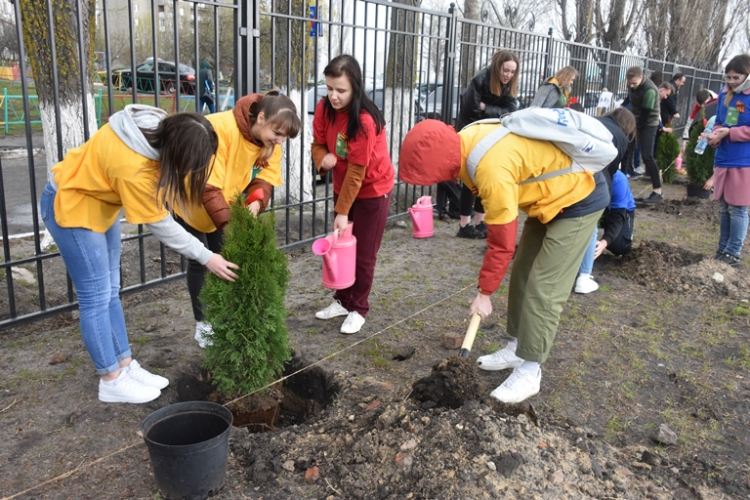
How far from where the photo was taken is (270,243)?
9.37ft

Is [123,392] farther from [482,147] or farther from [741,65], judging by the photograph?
[741,65]

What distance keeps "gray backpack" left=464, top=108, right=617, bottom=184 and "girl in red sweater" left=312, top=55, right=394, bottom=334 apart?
38.5 inches

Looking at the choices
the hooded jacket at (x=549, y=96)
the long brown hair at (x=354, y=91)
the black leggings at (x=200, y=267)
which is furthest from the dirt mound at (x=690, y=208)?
the black leggings at (x=200, y=267)

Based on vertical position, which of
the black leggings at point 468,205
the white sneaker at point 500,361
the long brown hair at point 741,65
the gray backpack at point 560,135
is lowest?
the white sneaker at point 500,361

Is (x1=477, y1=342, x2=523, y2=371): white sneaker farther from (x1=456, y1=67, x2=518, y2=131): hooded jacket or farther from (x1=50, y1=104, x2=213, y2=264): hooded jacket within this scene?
(x1=456, y1=67, x2=518, y2=131): hooded jacket

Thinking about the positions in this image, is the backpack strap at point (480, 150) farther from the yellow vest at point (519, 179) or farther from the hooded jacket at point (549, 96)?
the hooded jacket at point (549, 96)

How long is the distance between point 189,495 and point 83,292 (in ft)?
3.65

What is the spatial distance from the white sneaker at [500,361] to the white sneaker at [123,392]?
1866 millimetres

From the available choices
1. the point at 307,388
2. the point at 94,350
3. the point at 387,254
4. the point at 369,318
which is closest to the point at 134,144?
the point at 94,350

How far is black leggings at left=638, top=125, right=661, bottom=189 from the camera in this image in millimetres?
9312

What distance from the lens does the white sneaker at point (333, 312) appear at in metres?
4.33

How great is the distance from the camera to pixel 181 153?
2457 mm

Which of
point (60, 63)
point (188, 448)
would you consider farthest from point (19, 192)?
point (188, 448)

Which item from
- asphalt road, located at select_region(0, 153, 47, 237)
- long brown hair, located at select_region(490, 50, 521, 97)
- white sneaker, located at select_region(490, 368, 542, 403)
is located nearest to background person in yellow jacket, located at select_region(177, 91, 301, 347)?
white sneaker, located at select_region(490, 368, 542, 403)
